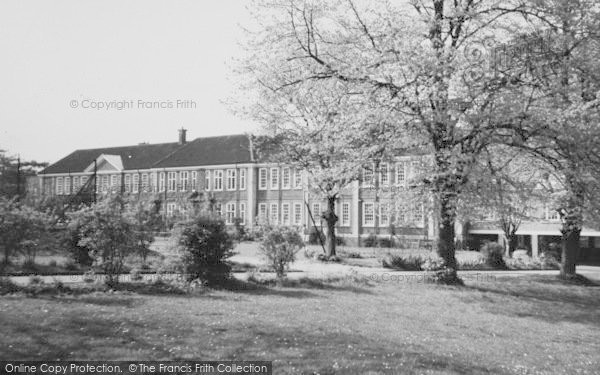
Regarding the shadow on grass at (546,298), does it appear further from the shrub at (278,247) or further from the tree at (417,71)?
the shrub at (278,247)

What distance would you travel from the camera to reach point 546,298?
702 inches

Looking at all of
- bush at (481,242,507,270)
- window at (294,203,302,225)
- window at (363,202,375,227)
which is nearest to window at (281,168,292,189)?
window at (294,203,302,225)

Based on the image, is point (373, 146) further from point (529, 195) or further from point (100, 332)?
point (100, 332)

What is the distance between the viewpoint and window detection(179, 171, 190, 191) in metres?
58.2

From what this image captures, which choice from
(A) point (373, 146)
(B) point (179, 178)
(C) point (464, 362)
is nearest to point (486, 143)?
(A) point (373, 146)

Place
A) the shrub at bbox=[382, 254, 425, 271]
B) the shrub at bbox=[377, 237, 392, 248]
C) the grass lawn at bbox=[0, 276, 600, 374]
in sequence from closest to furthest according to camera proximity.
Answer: the grass lawn at bbox=[0, 276, 600, 374] < the shrub at bbox=[382, 254, 425, 271] < the shrub at bbox=[377, 237, 392, 248]

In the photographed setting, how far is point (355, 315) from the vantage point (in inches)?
481

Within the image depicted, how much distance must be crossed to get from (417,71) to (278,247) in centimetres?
713

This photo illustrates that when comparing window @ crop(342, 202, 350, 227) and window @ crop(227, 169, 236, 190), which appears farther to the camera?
window @ crop(227, 169, 236, 190)

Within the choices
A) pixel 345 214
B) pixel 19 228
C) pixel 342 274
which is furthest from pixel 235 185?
pixel 19 228

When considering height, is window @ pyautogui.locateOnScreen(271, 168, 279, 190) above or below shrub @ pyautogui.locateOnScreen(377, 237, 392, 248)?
above

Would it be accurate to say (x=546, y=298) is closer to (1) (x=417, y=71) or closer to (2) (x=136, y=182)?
(1) (x=417, y=71)

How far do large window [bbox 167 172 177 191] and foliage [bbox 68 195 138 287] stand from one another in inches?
1783

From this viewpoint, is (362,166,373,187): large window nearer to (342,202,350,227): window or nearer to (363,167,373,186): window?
(363,167,373,186): window
